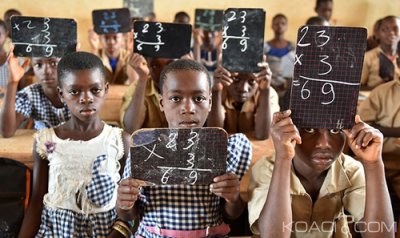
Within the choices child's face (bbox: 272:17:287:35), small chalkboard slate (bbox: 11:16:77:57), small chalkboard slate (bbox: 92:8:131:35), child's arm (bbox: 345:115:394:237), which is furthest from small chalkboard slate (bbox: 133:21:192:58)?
child's face (bbox: 272:17:287:35)

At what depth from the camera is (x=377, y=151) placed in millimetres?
1136

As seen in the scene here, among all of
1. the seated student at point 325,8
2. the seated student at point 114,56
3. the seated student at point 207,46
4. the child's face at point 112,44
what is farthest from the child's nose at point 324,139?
the seated student at point 325,8

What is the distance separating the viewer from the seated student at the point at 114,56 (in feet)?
11.4

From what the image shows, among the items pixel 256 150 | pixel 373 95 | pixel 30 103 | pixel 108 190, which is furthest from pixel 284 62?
pixel 108 190

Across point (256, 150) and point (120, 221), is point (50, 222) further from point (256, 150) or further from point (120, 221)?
point (256, 150)

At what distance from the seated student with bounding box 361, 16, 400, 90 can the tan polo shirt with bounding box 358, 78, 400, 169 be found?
1.45 m

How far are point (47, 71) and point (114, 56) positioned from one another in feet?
5.26

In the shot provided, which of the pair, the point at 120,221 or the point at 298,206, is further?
the point at 120,221

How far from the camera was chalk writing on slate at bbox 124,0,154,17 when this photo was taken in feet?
16.1

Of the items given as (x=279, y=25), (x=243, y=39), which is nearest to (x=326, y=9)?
(x=279, y=25)

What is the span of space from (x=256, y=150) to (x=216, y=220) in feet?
2.23

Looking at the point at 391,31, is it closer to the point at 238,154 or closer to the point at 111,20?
the point at 111,20

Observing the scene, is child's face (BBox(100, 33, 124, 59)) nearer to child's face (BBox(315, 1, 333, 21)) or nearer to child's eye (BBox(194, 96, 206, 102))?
child's eye (BBox(194, 96, 206, 102))

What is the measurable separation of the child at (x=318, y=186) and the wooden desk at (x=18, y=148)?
102cm
